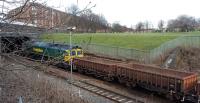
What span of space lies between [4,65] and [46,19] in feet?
3.94

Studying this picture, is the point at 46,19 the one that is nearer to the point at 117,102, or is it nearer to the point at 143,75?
the point at 117,102

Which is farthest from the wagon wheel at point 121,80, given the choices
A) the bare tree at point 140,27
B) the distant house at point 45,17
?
the bare tree at point 140,27

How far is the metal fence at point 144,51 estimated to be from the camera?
108ft

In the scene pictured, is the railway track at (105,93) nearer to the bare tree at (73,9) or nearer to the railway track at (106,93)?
the railway track at (106,93)

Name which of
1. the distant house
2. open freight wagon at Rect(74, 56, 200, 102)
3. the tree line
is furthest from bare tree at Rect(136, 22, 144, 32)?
the distant house

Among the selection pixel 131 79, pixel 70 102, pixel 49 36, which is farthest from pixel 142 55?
pixel 49 36

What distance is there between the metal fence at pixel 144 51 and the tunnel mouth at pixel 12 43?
2803 centimetres

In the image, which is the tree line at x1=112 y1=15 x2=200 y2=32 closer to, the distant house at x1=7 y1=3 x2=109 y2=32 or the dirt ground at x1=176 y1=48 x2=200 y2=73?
the dirt ground at x1=176 y1=48 x2=200 y2=73

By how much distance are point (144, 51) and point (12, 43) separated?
29010mm

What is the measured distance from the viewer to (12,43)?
4.63 metres

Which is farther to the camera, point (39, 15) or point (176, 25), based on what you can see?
point (176, 25)

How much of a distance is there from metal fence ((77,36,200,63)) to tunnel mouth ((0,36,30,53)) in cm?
2803

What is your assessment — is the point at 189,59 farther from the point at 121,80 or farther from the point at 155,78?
the point at 155,78

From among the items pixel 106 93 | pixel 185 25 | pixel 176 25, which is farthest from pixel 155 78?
pixel 176 25
